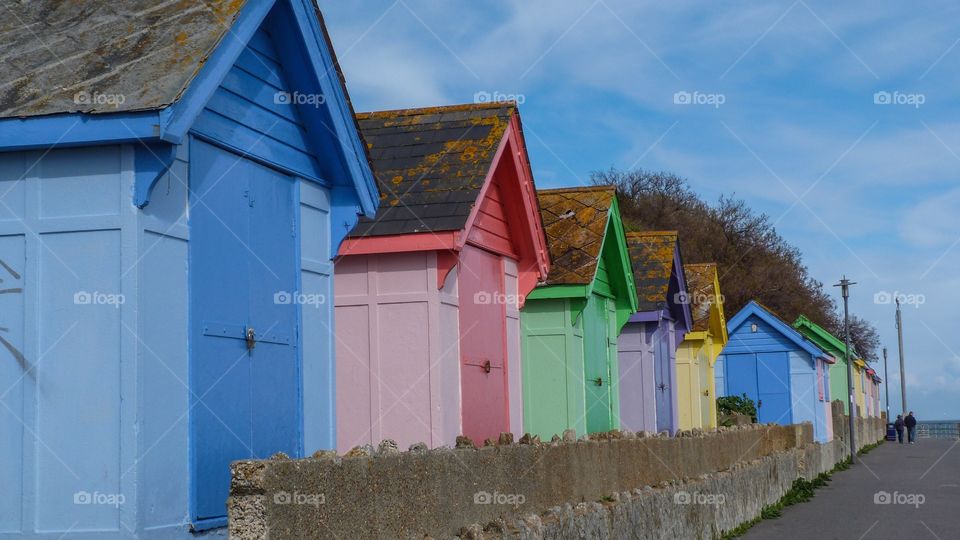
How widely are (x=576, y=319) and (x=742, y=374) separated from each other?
87.7 feet

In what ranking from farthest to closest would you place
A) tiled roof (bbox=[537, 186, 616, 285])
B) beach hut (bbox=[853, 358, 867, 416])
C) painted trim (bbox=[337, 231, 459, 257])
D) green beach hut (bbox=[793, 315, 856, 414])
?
beach hut (bbox=[853, 358, 867, 416]), green beach hut (bbox=[793, 315, 856, 414]), tiled roof (bbox=[537, 186, 616, 285]), painted trim (bbox=[337, 231, 459, 257])

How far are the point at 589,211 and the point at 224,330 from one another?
10198mm

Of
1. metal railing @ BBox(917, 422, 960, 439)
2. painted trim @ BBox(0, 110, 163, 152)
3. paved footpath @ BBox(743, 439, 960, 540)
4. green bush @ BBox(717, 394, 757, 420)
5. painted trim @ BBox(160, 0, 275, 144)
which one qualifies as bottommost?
metal railing @ BBox(917, 422, 960, 439)

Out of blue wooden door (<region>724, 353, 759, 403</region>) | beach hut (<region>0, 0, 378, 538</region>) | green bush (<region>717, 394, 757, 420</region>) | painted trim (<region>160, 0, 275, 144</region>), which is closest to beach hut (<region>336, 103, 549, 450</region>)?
beach hut (<region>0, 0, 378, 538</region>)

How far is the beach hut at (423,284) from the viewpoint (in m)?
11.8

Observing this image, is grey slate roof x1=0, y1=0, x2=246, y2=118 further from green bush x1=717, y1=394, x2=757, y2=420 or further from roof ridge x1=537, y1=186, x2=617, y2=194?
green bush x1=717, y1=394, x2=757, y2=420

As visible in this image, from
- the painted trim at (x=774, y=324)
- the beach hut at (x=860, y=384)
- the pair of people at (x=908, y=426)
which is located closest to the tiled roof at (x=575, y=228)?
the painted trim at (x=774, y=324)

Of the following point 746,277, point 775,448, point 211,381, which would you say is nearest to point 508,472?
point 211,381

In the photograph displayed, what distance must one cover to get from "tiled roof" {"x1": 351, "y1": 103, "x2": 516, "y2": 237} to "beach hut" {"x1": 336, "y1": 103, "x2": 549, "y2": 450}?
0.01 metres

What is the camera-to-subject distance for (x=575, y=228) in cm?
1705

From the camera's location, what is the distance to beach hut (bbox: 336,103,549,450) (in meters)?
11.8

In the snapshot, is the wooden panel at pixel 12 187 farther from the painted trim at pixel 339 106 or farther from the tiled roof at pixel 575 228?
the tiled roof at pixel 575 228

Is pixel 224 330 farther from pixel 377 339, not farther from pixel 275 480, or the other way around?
pixel 377 339

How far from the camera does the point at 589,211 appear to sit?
1727cm
